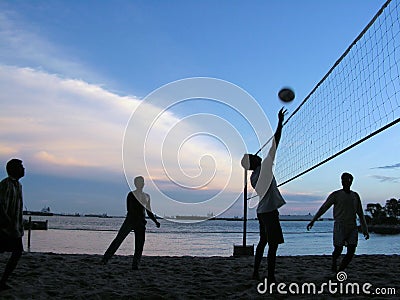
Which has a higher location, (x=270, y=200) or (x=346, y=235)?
(x=270, y=200)

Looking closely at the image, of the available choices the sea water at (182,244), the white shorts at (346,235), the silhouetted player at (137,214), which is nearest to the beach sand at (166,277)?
the silhouetted player at (137,214)

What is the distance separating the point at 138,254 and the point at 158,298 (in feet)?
7.12

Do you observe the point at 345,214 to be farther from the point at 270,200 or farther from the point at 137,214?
the point at 137,214

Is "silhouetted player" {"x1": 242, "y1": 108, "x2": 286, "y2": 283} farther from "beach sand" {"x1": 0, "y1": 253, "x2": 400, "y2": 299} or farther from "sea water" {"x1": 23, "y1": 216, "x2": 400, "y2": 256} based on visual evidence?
"sea water" {"x1": 23, "y1": 216, "x2": 400, "y2": 256}

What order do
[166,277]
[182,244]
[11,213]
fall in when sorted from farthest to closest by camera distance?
[182,244] → [166,277] → [11,213]

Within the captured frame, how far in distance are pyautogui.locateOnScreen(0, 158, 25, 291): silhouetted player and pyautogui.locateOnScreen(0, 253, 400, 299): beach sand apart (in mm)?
381

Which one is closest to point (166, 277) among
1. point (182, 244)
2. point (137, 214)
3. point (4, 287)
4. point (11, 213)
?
point (137, 214)

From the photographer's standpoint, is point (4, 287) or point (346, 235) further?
point (346, 235)

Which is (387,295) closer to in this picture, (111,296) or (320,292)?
(320,292)

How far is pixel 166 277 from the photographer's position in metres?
5.75

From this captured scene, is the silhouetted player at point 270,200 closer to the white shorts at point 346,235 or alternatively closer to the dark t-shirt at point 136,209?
the white shorts at point 346,235

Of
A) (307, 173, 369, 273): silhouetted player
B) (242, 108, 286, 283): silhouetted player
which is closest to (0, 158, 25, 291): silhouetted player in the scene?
(242, 108, 286, 283): silhouetted player

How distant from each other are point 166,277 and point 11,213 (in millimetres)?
2040

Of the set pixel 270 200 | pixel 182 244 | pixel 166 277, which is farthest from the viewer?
pixel 182 244
